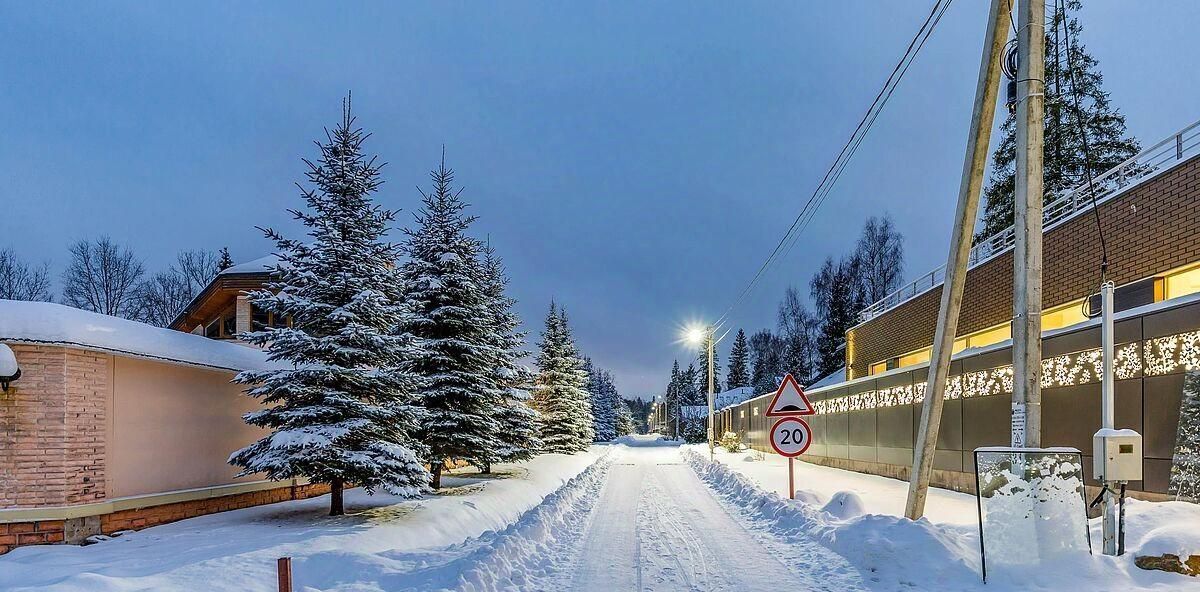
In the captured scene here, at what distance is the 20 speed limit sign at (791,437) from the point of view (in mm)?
12805

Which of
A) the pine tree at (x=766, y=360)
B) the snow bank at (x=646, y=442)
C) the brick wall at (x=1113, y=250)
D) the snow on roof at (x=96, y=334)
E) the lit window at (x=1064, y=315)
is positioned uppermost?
the brick wall at (x=1113, y=250)

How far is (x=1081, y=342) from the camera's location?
11156 mm

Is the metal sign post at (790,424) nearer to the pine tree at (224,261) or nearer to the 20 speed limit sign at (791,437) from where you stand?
the 20 speed limit sign at (791,437)

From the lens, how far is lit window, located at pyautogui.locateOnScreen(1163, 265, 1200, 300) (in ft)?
39.2

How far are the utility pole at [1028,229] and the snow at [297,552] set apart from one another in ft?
20.1

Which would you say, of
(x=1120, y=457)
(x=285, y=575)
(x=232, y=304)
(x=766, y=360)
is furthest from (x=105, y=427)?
(x=766, y=360)

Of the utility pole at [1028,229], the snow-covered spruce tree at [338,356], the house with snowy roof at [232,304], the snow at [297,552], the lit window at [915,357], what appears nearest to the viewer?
the snow at [297,552]

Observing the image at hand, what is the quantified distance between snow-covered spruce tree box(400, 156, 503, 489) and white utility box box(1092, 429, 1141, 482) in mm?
12620

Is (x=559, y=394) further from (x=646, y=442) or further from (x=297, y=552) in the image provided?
(x=646, y=442)

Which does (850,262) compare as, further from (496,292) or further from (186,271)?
(186,271)

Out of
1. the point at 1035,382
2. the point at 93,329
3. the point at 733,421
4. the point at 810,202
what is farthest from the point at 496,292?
the point at 733,421

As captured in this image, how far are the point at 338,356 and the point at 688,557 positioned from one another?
21.1 feet

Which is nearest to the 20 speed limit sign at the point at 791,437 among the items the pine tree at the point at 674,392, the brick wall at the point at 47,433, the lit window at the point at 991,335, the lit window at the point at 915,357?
the lit window at the point at 991,335

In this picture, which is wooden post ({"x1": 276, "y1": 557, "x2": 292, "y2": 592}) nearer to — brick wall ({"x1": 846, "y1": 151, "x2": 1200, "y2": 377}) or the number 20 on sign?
the number 20 on sign
